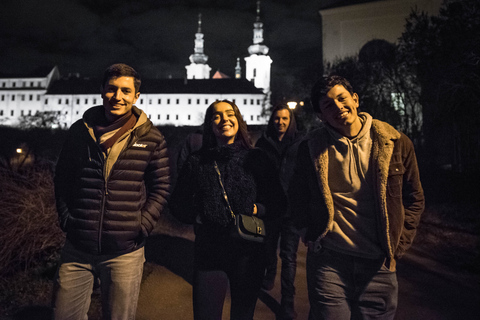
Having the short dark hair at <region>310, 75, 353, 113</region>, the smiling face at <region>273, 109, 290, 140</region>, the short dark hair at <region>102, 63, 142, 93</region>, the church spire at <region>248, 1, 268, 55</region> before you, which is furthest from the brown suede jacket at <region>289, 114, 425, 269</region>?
the church spire at <region>248, 1, 268, 55</region>

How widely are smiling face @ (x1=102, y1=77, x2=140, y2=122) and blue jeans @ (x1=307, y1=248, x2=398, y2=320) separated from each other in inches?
68.7

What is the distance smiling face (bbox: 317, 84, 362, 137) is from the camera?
6.95 ft

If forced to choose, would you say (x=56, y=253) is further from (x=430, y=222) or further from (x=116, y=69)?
(x=430, y=222)

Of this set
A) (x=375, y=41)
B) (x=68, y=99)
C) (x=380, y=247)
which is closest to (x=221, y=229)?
(x=380, y=247)

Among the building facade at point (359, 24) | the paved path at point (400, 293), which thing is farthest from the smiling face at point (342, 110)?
the building facade at point (359, 24)

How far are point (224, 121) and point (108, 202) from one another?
1.04 metres

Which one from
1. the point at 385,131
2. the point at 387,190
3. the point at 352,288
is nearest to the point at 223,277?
the point at 352,288

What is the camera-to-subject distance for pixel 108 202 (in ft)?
7.58

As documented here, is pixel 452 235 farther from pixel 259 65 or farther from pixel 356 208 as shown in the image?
pixel 259 65

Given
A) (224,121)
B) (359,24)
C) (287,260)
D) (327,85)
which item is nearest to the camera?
(327,85)

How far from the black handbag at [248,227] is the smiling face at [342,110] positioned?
0.88 metres

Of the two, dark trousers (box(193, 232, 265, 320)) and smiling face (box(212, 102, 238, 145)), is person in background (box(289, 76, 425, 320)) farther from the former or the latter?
smiling face (box(212, 102, 238, 145))

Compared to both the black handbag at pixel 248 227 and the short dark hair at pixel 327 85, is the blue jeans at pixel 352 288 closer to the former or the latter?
the black handbag at pixel 248 227

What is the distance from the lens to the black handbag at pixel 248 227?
2.34m
